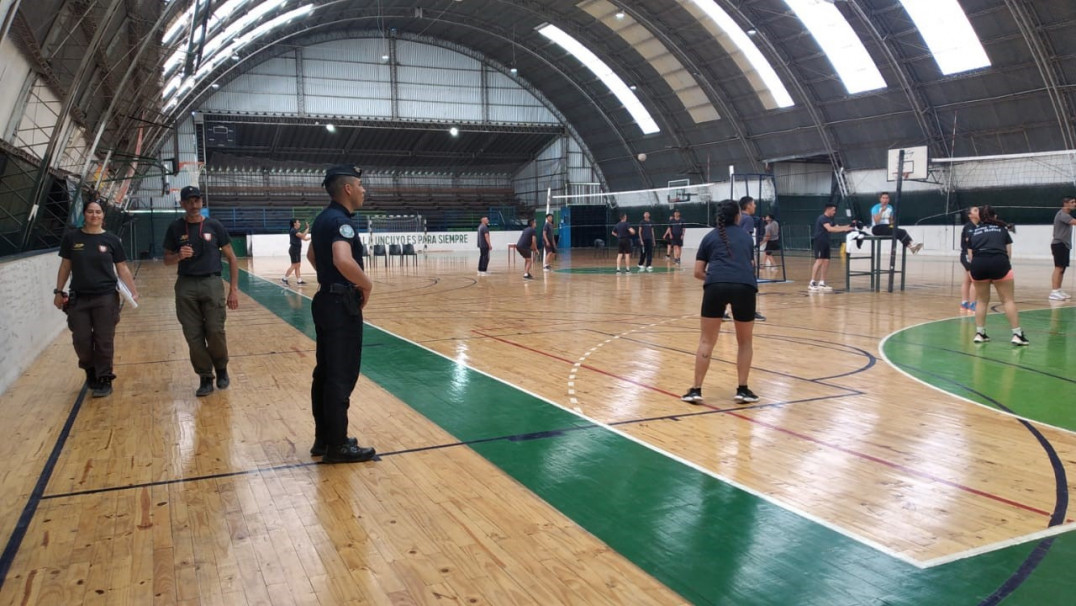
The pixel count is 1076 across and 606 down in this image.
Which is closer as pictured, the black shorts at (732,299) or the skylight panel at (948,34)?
the black shorts at (732,299)

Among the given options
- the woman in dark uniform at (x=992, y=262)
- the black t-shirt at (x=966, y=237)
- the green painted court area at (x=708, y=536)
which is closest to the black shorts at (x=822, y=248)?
the black t-shirt at (x=966, y=237)

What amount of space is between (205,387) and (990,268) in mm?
8357

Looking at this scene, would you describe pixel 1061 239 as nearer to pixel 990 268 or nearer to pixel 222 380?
pixel 990 268

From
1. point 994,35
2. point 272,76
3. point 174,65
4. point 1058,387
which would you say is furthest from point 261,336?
point 272,76

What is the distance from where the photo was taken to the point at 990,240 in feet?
28.5

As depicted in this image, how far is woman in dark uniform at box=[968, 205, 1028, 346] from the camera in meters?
8.66

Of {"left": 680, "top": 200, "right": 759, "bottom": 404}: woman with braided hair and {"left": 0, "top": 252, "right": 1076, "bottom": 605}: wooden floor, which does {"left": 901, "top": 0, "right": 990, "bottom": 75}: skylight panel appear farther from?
{"left": 680, "top": 200, "right": 759, "bottom": 404}: woman with braided hair

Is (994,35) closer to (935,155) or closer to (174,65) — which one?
(935,155)

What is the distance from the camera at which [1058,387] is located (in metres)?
6.82

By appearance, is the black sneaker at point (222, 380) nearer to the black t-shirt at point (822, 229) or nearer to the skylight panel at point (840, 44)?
the black t-shirt at point (822, 229)

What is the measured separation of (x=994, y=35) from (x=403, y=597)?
29.0 meters

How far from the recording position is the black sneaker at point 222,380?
712 cm

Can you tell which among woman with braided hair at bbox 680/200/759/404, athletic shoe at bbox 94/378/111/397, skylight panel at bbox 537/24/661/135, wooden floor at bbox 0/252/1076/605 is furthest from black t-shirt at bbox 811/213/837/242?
skylight panel at bbox 537/24/661/135

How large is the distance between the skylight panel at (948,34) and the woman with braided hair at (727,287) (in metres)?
24.6
